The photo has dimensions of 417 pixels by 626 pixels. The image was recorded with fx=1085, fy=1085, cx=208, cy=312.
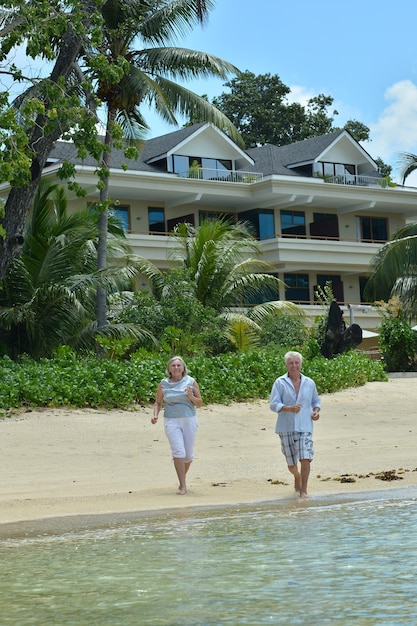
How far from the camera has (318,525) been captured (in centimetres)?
973

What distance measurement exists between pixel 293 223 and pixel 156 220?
21.9ft

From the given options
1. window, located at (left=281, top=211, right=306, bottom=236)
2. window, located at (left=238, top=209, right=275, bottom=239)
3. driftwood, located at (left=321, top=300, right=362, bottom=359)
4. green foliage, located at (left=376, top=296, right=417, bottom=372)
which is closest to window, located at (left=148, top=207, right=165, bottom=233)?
window, located at (left=238, top=209, right=275, bottom=239)

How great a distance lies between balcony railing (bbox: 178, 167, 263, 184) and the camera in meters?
44.7

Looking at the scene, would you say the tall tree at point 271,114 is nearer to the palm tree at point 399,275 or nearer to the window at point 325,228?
the window at point 325,228

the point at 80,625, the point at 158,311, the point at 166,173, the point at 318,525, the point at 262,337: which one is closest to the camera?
the point at 80,625

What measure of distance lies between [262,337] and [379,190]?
1715cm

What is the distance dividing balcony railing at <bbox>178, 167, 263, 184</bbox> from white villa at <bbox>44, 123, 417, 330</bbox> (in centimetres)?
4

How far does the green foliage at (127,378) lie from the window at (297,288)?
23493 mm

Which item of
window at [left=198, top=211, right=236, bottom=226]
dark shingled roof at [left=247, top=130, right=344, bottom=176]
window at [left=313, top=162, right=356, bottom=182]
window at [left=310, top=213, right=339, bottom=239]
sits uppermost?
dark shingled roof at [left=247, top=130, right=344, bottom=176]

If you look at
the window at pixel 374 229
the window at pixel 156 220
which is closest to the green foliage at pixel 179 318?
the window at pixel 156 220

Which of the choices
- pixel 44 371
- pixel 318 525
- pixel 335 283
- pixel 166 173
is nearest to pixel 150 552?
pixel 318 525

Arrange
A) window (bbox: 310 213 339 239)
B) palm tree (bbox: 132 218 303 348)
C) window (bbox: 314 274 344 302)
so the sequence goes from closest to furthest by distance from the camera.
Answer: palm tree (bbox: 132 218 303 348) < window (bbox: 314 274 344 302) < window (bbox: 310 213 339 239)

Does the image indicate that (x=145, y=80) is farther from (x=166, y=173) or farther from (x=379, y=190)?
(x=379, y=190)

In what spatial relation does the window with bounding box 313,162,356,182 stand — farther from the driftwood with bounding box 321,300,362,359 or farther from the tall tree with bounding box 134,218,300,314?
the driftwood with bounding box 321,300,362,359
